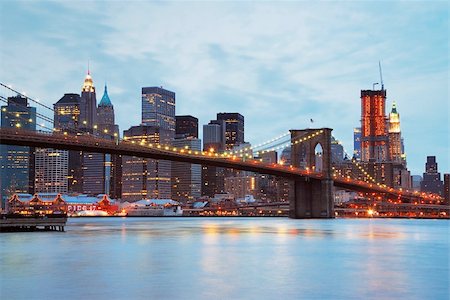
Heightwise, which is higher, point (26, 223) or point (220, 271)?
point (26, 223)

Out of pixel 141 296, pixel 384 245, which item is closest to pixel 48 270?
pixel 141 296

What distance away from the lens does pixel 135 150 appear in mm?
68500

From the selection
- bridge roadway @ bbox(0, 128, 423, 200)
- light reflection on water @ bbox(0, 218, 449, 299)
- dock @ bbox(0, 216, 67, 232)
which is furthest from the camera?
bridge roadway @ bbox(0, 128, 423, 200)

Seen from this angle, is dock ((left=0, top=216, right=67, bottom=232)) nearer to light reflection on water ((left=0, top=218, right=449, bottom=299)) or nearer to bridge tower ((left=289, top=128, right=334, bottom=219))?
light reflection on water ((left=0, top=218, right=449, bottom=299))

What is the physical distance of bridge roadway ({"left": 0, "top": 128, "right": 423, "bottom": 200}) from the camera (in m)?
56.2

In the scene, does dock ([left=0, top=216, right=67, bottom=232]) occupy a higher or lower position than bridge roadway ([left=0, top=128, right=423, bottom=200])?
lower

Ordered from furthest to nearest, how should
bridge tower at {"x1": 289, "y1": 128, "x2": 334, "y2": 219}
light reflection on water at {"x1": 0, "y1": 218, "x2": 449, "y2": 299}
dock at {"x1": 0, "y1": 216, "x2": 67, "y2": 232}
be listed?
bridge tower at {"x1": 289, "y1": 128, "x2": 334, "y2": 219} < dock at {"x1": 0, "y1": 216, "x2": 67, "y2": 232} < light reflection on water at {"x1": 0, "y1": 218, "x2": 449, "y2": 299}

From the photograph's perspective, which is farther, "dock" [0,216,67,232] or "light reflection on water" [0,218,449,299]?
"dock" [0,216,67,232]

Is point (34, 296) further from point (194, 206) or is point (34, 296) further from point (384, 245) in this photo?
point (194, 206)

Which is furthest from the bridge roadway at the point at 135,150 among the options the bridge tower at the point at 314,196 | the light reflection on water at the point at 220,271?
the light reflection on water at the point at 220,271

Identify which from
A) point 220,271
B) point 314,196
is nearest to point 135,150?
point 314,196

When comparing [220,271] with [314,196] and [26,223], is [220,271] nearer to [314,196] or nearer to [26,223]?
[26,223]

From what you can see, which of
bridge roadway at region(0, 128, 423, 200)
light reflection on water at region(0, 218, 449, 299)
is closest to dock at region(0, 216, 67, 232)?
bridge roadway at region(0, 128, 423, 200)

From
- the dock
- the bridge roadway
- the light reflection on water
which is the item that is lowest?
the light reflection on water
